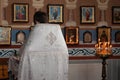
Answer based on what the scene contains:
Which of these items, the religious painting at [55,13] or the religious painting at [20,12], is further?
the religious painting at [55,13]

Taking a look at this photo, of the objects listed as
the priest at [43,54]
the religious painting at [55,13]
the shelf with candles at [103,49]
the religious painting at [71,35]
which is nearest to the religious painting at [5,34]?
the religious painting at [55,13]

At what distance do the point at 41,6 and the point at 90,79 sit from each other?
5.95 ft

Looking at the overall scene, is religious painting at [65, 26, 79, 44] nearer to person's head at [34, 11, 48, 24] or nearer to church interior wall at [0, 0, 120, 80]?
church interior wall at [0, 0, 120, 80]

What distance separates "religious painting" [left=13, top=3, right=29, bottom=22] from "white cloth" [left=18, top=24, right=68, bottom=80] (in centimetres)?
212

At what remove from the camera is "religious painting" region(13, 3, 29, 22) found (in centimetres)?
567

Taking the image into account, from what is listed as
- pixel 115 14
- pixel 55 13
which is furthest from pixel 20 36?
pixel 115 14

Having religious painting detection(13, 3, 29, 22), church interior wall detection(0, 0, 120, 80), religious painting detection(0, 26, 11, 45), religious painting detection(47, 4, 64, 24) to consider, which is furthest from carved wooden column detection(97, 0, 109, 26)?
religious painting detection(0, 26, 11, 45)

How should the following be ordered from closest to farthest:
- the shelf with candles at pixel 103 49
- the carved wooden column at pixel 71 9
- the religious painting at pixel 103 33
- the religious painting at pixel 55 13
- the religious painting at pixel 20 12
A: the shelf with candles at pixel 103 49, the religious painting at pixel 20 12, the religious painting at pixel 55 13, the carved wooden column at pixel 71 9, the religious painting at pixel 103 33

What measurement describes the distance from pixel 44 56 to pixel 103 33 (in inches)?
105

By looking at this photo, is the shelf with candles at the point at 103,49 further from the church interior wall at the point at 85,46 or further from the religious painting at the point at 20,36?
Answer: the religious painting at the point at 20,36

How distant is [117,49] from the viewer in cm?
617

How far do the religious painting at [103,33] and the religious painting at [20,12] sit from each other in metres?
1.52

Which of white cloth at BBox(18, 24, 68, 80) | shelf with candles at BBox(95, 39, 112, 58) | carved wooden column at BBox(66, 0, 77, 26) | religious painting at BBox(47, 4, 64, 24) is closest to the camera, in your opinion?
white cloth at BBox(18, 24, 68, 80)

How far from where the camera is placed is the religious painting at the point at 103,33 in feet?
19.8
